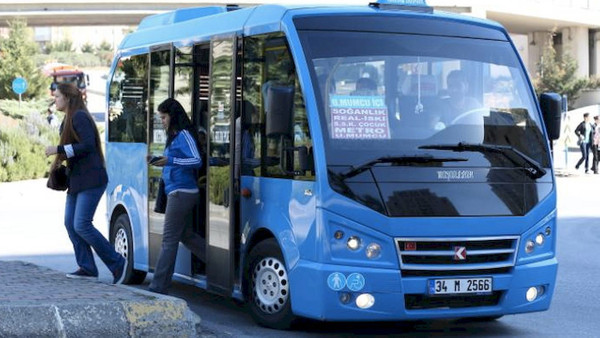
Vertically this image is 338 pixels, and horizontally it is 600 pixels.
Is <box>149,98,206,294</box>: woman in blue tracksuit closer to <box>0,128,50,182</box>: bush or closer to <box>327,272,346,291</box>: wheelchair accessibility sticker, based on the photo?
<box>327,272,346,291</box>: wheelchair accessibility sticker

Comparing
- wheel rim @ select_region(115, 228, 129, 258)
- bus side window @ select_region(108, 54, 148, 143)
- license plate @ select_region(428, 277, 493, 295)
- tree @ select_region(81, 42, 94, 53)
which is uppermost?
tree @ select_region(81, 42, 94, 53)

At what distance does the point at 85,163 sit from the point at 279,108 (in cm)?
255

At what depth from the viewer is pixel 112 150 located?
1230cm

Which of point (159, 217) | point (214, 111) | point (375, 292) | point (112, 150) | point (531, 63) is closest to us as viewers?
point (375, 292)

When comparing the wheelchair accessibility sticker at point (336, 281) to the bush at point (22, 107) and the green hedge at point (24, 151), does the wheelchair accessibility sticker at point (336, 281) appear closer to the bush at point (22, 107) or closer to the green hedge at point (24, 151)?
the green hedge at point (24, 151)

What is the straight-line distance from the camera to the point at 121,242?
11969mm

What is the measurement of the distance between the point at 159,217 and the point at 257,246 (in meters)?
1.96

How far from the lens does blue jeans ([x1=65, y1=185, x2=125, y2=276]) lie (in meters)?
10.4

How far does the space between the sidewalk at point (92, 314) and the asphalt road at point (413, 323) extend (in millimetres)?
727

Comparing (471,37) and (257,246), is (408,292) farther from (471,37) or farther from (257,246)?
(471,37)

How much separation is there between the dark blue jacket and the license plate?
133 inches

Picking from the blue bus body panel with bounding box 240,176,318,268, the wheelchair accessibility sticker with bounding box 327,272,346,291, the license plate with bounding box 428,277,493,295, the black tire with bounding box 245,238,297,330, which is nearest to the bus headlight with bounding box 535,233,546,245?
the license plate with bounding box 428,277,493,295

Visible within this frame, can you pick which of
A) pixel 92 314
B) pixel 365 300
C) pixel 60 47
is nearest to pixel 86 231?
pixel 92 314

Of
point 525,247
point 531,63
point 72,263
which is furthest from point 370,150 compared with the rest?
point 531,63
